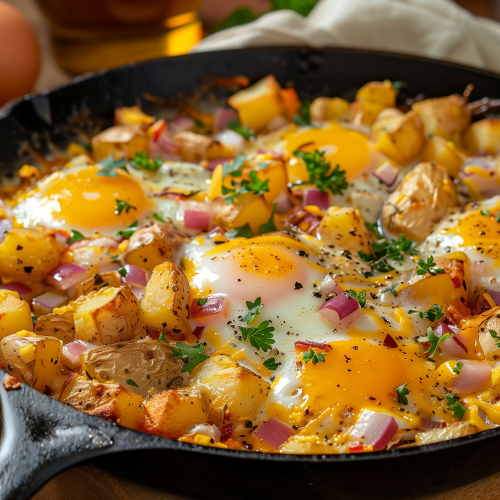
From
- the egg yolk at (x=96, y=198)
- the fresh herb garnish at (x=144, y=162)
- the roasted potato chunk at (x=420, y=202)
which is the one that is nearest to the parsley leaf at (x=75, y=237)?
the egg yolk at (x=96, y=198)

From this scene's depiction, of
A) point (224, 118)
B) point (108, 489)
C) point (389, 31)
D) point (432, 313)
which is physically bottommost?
point (108, 489)

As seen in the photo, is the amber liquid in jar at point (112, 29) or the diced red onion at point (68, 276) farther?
the amber liquid in jar at point (112, 29)

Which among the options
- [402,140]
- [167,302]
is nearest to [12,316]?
[167,302]

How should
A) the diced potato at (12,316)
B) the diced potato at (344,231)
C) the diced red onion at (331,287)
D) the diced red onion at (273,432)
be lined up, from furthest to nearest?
the diced potato at (344,231) < the diced red onion at (331,287) < the diced potato at (12,316) < the diced red onion at (273,432)

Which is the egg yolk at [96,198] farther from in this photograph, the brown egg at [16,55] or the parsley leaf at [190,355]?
the brown egg at [16,55]

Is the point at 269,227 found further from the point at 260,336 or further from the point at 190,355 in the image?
the point at 190,355

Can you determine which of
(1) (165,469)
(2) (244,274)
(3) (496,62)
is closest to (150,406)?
(1) (165,469)

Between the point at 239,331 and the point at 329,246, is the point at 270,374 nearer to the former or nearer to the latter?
the point at 239,331

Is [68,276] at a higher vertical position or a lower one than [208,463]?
lower
